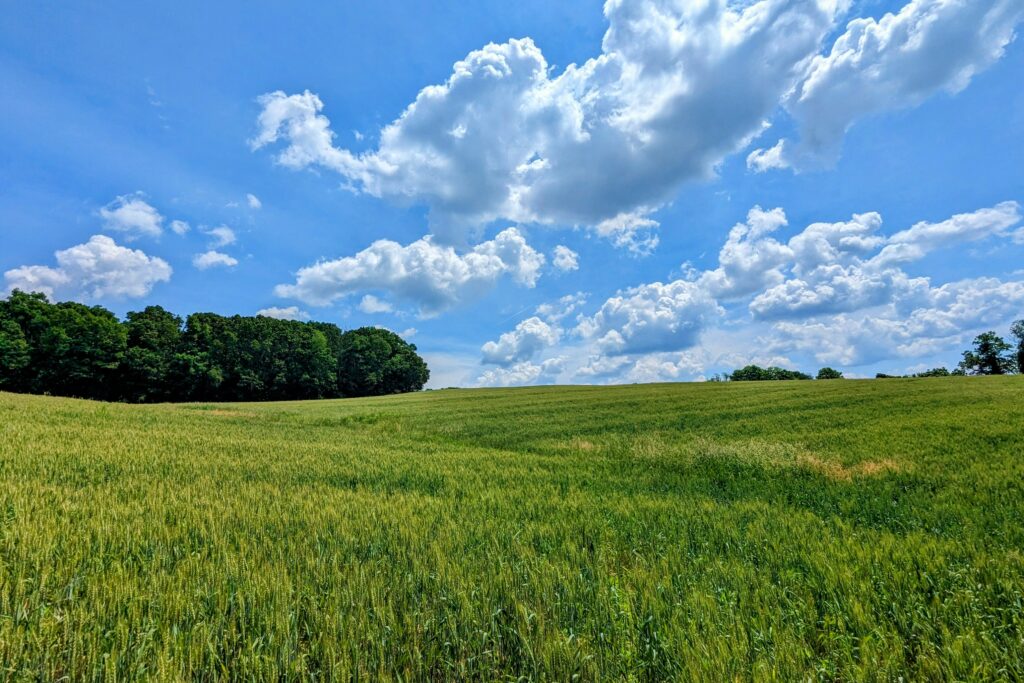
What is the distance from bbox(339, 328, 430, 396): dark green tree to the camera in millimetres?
102125

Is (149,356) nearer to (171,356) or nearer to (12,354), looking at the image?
(171,356)

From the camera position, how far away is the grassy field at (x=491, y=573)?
3.19 metres

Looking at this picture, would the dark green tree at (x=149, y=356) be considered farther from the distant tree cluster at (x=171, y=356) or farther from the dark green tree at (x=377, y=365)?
the dark green tree at (x=377, y=365)

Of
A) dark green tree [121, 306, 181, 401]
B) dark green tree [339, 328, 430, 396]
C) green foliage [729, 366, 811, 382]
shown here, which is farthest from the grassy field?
green foliage [729, 366, 811, 382]

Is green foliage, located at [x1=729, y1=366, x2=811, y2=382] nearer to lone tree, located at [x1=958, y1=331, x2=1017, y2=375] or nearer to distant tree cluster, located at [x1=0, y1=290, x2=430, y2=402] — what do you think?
lone tree, located at [x1=958, y1=331, x2=1017, y2=375]

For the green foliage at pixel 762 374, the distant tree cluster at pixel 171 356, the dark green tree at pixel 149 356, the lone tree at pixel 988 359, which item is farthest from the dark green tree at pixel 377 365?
the lone tree at pixel 988 359

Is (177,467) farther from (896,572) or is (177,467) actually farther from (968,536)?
(968,536)

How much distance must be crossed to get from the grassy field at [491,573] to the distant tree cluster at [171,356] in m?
80.8

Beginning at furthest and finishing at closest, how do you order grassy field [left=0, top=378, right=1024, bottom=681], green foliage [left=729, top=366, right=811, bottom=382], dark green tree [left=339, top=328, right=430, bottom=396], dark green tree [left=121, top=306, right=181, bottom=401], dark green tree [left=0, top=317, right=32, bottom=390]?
green foliage [left=729, top=366, right=811, bottom=382] → dark green tree [left=339, top=328, right=430, bottom=396] → dark green tree [left=121, top=306, right=181, bottom=401] → dark green tree [left=0, top=317, right=32, bottom=390] → grassy field [left=0, top=378, right=1024, bottom=681]

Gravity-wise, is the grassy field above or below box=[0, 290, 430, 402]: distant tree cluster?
below

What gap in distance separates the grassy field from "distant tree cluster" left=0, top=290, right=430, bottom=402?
265ft

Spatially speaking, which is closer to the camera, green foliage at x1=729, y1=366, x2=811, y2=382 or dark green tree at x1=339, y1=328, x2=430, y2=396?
dark green tree at x1=339, y1=328, x2=430, y2=396

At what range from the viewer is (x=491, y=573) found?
4.52 meters

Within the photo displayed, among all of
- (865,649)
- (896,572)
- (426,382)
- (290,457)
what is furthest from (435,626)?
(426,382)
